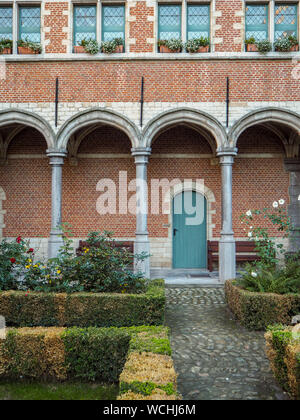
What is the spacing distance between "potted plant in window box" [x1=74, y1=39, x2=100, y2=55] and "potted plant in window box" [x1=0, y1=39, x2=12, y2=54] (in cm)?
180

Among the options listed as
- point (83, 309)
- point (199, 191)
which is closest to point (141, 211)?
point (199, 191)

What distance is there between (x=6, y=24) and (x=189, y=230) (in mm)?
8139

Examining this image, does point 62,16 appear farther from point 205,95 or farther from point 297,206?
point 297,206

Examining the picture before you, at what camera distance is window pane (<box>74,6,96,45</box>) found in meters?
9.67

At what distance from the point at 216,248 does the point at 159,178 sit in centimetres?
291

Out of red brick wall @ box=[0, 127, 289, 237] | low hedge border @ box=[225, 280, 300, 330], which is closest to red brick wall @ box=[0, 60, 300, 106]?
red brick wall @ box=[0, 127, 289, 237]

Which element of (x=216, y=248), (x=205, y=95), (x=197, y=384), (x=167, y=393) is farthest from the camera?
(x=216, y=248)

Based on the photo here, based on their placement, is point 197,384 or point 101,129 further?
point 101,129

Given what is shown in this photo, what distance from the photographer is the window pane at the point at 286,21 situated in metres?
9.50

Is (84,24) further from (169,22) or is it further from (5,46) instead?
(169,22)

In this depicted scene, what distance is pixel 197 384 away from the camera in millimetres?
3797

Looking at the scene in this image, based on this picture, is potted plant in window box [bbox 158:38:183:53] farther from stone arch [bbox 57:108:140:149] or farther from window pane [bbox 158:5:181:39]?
stone arch [bbox 57:108:140:149]

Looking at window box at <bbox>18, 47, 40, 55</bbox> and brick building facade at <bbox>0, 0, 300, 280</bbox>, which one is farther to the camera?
window box at <bbox>18, 47, 40, 55</bbox>

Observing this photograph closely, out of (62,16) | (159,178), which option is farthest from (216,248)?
(62,16)
